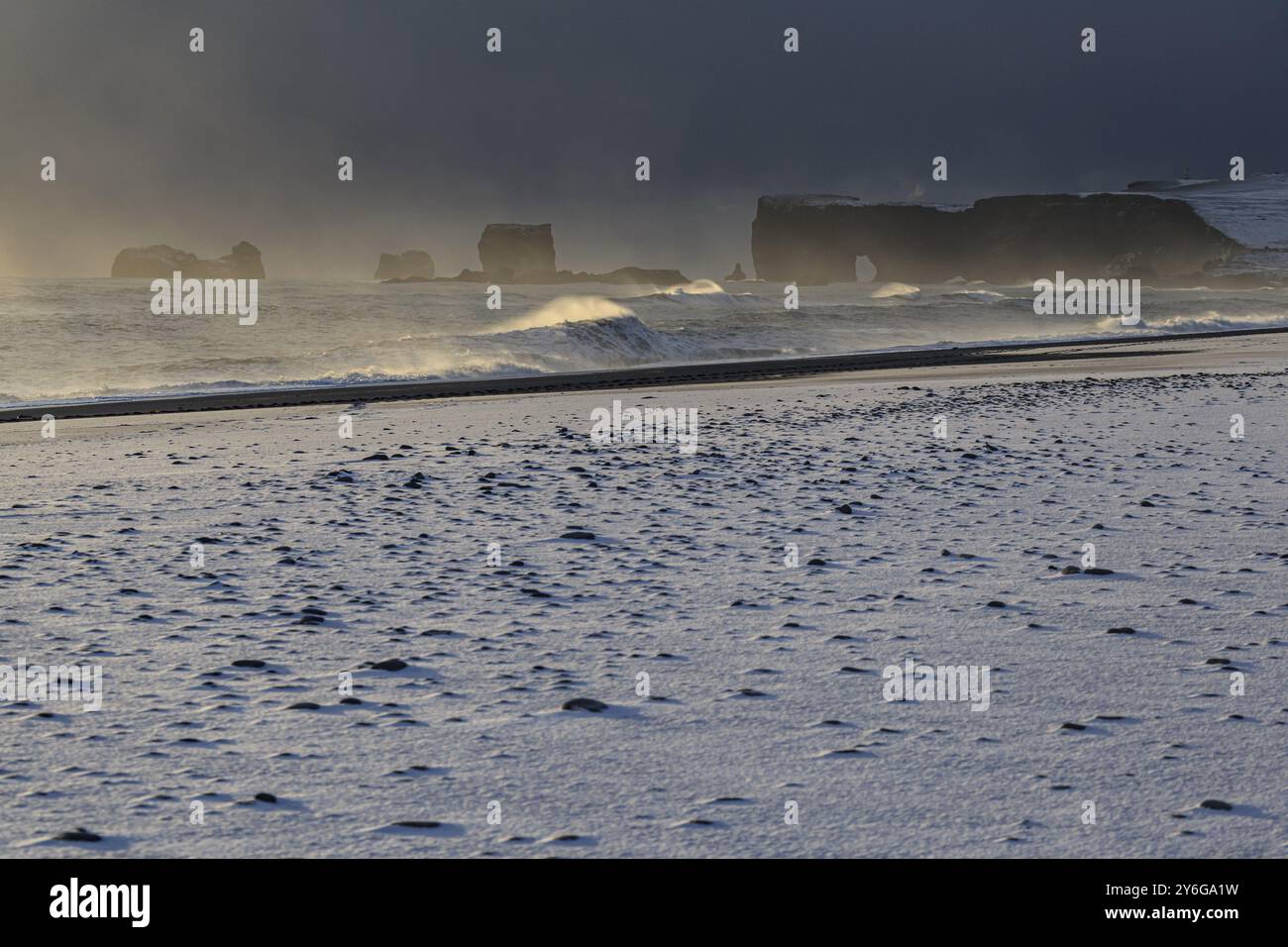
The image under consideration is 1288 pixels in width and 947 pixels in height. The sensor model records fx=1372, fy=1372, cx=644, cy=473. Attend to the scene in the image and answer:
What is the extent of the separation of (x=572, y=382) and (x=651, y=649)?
25.7m

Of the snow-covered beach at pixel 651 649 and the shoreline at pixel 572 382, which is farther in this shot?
the shoreline at pixel 572 382

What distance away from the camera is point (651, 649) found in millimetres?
8344

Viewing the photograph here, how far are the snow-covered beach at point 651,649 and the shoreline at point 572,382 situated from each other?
477 inches

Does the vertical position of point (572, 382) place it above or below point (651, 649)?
above

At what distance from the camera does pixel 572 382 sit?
3381 centimetres

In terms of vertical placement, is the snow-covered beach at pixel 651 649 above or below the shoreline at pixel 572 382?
below

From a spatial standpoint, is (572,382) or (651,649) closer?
(651,649)

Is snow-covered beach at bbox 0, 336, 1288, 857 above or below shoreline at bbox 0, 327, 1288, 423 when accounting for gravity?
below

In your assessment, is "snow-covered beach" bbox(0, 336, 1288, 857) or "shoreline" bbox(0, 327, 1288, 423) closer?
"snow-covered beach" bbox(0, 336, 1288, 857)

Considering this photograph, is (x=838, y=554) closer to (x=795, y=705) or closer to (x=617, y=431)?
(x=795, y=705)

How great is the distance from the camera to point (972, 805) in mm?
5672

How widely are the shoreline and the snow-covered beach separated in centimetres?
1212

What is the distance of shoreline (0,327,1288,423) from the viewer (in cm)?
2856

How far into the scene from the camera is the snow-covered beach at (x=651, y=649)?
559cm
